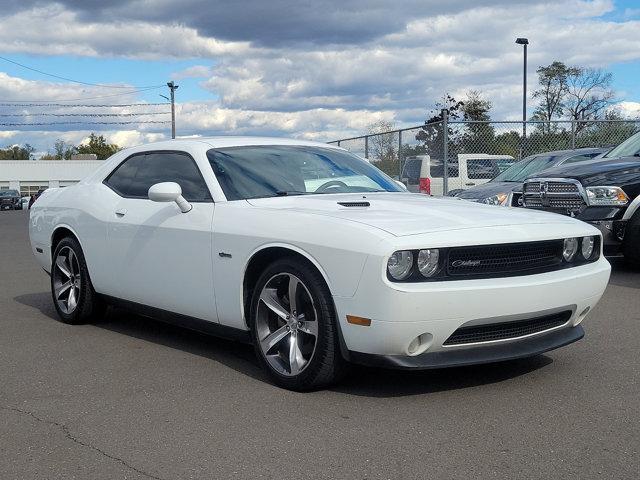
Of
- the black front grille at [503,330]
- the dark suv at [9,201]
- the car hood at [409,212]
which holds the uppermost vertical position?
the car hood at [409,212]

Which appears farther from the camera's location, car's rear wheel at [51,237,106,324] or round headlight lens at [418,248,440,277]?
car's rear wheel at [51,237,106,324]

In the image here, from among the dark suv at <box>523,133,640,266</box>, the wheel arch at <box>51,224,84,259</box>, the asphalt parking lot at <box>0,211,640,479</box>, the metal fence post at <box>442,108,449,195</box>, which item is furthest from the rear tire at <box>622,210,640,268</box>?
the metal fence post at <box>442,108,449,195</box>

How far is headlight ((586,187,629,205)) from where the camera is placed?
912 cm

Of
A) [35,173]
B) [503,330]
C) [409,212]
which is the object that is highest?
[409,212]

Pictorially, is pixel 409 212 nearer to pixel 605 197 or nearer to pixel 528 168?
pixel 605 197

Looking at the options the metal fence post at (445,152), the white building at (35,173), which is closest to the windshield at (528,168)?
the metal fence post at (445,152)

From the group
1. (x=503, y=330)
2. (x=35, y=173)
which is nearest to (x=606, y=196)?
(x=503, y=330)

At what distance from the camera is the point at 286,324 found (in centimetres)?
469

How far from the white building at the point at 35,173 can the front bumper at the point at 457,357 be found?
276 feet

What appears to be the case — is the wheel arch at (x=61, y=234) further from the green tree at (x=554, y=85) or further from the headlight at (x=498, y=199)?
the green tree at (x=554, y=85)

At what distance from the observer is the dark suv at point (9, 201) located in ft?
178

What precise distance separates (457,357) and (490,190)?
8.80m

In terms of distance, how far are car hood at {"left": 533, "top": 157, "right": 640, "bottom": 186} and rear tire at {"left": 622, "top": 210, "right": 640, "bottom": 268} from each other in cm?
50

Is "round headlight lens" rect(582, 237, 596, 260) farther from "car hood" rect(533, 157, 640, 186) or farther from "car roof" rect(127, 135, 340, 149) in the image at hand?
"car hood" rect(533, 157, 640, 186)
